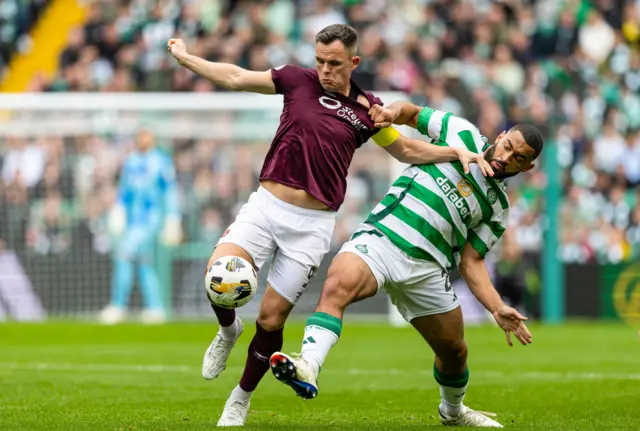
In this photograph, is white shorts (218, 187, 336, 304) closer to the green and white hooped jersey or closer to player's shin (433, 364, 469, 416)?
the green and white hooped jersey

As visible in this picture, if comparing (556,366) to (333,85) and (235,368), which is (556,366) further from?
(333,85)

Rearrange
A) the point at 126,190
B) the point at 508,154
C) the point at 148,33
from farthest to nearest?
the point at 148,33, the point at 126,190, the point at 508,154

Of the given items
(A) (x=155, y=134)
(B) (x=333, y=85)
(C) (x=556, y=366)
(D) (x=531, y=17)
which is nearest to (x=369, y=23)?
(D) (x=531, y=17)

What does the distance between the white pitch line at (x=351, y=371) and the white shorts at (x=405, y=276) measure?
159 inches

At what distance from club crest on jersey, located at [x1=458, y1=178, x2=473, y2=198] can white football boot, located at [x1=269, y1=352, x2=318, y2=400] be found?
5.74ft

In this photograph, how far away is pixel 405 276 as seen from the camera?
753 centimetres

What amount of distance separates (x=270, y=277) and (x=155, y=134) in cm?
1170

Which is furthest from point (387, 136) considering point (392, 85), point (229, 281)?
point (392, 85)

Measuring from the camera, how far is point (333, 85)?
7637 millimetres

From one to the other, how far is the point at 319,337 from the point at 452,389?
1456mm

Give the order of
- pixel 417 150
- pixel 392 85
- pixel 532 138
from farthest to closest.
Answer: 1. pixel 392 85
2. pixel 417 150
3. pixel 532 138

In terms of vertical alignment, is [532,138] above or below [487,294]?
above

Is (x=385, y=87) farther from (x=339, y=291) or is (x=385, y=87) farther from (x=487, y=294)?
(x=339, y=291)

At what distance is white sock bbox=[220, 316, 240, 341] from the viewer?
7984 mm
